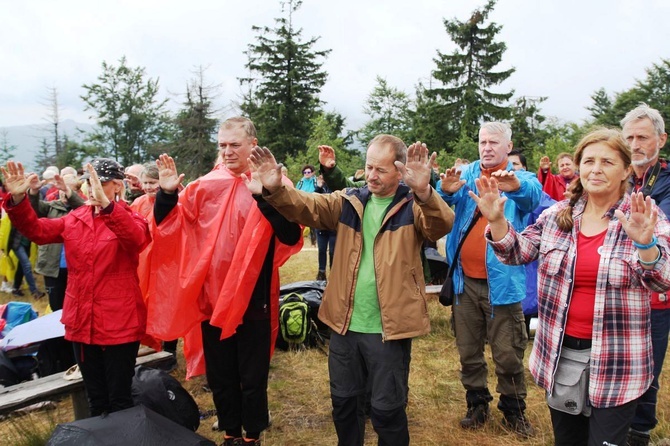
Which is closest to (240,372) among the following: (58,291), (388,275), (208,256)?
(208,256)

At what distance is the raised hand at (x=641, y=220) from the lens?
1.90 metres

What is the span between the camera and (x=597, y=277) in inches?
83.6

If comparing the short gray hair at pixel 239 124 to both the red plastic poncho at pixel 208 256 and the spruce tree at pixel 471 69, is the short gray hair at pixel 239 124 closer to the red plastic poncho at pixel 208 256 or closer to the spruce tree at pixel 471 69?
the red plastic poncho at pixel 208 256

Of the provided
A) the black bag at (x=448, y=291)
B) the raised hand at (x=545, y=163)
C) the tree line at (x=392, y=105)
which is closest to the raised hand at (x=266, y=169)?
the black bag at (x=448, y=291)

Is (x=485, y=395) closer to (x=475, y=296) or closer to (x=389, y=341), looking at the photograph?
(x=475, y=296)

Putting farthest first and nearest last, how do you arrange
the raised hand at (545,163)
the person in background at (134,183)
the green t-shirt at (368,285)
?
the raised hand at (545,163), the person in background at (134,183), the green t-shirt at (368,285)

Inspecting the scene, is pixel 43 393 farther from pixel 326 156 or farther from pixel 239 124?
pixel 326 156

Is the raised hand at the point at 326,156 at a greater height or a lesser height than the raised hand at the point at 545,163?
lesser

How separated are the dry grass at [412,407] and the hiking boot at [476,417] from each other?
6 cm

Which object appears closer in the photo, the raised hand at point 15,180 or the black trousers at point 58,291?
the raised hand at point 15,180

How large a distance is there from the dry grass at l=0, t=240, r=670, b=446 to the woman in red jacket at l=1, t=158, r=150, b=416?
815mm

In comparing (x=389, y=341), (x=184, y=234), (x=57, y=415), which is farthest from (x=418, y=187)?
(x=57, y=415)

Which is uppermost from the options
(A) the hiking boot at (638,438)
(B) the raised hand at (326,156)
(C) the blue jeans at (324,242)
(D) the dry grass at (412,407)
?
(B) the raised hand at (326,156)

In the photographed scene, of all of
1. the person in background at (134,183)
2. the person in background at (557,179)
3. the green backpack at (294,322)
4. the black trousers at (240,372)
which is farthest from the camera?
the person in background at (557,179)
